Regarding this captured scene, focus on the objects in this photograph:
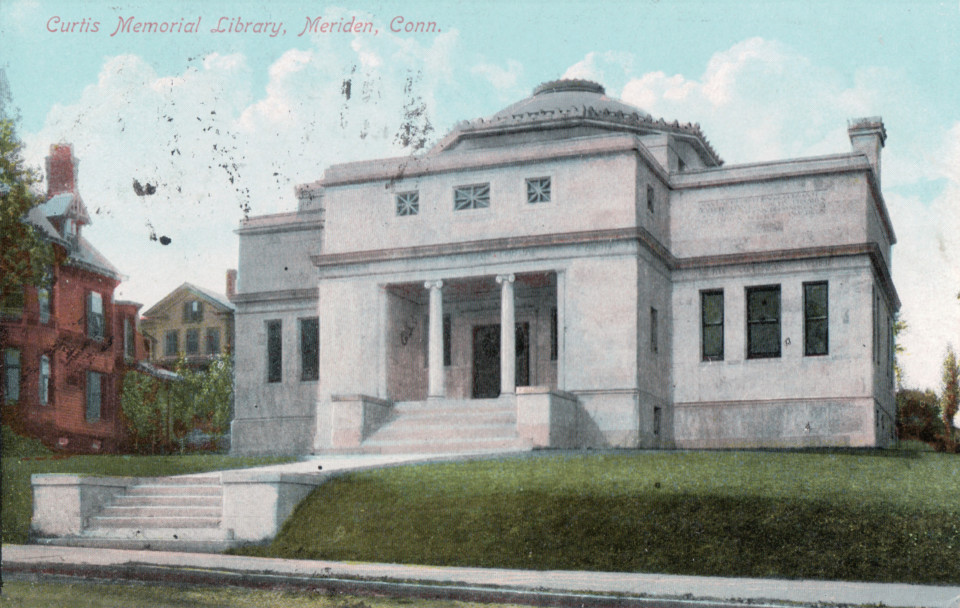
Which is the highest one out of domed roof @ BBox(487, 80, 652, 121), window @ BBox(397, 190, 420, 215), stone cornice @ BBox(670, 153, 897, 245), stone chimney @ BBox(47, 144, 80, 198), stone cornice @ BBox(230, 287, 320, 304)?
domed roof @ BBox(487, 80, 652, 121)

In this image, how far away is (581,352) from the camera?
32.2 meters

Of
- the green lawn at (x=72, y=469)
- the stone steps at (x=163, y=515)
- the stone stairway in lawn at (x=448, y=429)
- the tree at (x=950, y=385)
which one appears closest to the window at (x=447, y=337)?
the stone stairway in lawn at (x=448, y=429)

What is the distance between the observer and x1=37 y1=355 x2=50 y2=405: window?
38.0 metres

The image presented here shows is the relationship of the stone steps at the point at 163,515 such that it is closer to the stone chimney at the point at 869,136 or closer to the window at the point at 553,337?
the window at the point at 553,337

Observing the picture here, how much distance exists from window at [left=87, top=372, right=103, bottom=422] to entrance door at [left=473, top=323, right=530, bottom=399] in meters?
14.8

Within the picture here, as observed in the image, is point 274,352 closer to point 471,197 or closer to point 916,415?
point 471,197

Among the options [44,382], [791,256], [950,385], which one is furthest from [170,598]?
[44,382]

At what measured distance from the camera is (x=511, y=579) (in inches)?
566

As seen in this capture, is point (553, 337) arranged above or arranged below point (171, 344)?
below

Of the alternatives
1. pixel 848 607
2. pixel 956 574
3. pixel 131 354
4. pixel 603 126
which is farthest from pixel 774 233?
pixel 131 354

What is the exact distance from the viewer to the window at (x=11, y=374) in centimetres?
3638

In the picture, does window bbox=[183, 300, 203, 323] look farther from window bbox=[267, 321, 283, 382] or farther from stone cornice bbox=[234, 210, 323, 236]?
window bbox=[267, 321, 283, 382]

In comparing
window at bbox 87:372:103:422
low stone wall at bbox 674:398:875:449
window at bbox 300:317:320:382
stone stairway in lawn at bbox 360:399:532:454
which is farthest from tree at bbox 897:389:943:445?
window at bbox 87:372:103:422

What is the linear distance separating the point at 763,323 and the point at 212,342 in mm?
34078
